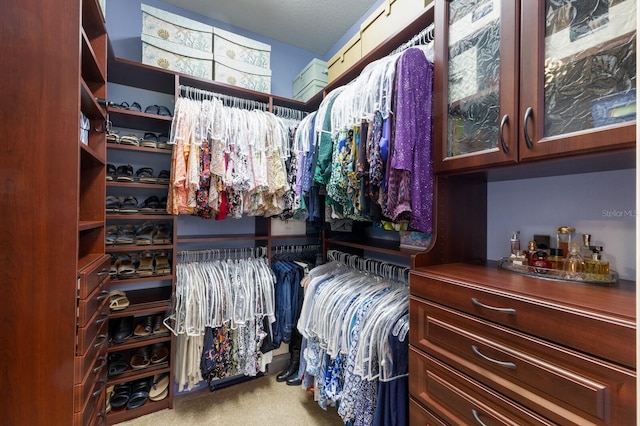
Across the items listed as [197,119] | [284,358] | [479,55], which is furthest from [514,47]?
[284,358]

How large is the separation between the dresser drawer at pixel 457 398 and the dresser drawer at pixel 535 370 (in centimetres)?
3

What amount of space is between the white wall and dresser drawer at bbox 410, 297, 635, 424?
0.51 meters

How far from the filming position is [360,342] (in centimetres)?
127

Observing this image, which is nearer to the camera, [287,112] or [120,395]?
[120,395]

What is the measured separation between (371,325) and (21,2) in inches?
70.8

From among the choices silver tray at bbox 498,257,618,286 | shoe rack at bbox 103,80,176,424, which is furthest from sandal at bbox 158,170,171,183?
silver tray at bbox 498,257,618,286

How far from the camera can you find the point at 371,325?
1269mm

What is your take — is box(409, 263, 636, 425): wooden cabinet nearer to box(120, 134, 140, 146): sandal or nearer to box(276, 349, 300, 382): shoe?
box(276, 349, 300, 382): shoe

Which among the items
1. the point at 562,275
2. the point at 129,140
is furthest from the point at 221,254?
the point at 562,275

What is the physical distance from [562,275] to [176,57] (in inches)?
96.1

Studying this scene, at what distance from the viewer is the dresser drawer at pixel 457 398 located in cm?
77

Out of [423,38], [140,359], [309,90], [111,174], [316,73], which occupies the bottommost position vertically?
[140,359]

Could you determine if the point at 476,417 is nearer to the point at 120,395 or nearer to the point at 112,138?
the point at 120,395

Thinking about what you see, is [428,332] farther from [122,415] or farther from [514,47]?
[122,415]
